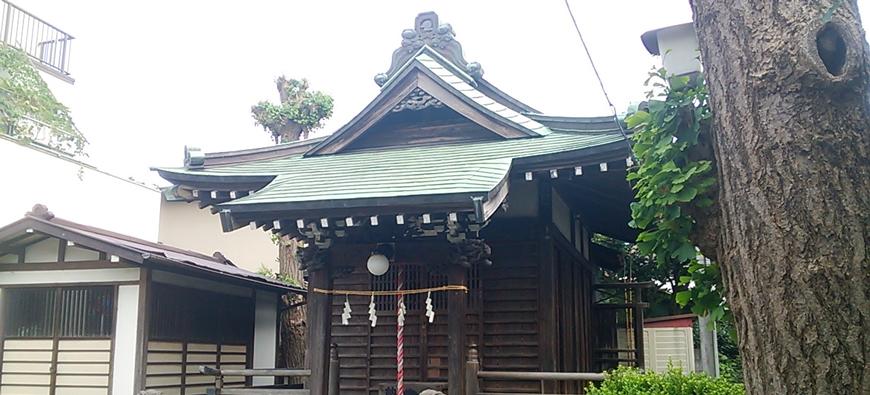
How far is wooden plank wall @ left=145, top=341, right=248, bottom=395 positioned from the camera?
10594 mm

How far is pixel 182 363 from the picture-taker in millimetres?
11211

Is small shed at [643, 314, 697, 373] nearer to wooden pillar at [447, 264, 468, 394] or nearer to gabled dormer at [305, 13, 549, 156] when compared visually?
gabled dormer at [305, 13, 549, 156]

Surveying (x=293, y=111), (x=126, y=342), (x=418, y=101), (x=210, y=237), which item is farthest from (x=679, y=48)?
(x=210, y=237)

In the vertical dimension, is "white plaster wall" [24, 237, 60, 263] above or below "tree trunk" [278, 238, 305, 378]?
above

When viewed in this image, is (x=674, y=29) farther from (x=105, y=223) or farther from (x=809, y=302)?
(x=105, y=223)

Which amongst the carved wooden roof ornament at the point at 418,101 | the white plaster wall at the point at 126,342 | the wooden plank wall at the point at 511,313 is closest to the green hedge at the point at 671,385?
the wooden plank wall at the point at 511,313

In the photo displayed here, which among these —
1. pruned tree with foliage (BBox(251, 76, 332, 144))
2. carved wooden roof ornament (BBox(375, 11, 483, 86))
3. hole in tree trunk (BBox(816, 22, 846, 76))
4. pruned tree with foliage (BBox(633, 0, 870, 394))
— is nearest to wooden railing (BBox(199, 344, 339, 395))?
carved wooden roof ornament (BBox(375, 11, 483, 86))

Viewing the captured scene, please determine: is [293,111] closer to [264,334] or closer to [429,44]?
[264,334]

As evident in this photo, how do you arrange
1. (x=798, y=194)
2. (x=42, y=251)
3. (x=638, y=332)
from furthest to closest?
1. (x=638, y=332)
2. (x=42, y=251)
3. (x=798, y=194)

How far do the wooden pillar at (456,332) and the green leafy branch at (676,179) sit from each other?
3.00 m

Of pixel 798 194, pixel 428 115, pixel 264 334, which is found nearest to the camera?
pixel 798 194

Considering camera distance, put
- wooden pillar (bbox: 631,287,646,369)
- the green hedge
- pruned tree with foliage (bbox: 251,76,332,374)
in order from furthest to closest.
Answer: pruned tree with foliage (bbox: 251,76,332,374), wooden pillar (bbox: 631,287,646,369), the green hedge

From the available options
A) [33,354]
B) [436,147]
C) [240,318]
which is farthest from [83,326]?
[436,147]

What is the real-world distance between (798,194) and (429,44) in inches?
311
